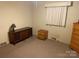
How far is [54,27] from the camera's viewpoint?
3.98 meters

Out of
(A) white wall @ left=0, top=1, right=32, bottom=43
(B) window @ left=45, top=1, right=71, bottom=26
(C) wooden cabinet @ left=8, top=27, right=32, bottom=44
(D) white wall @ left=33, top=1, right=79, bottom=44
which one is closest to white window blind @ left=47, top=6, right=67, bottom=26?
(B) window @ left=45, top=1, right=71, bottom=26

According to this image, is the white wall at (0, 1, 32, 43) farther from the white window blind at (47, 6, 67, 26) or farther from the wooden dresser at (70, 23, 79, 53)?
the wooden dresser at (70, 23, 79, 53)

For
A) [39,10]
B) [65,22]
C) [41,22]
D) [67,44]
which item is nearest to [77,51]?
Result: [67,44]

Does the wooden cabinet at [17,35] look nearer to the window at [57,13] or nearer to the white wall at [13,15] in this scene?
the white wall at [13,15]

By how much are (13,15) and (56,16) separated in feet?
6.06

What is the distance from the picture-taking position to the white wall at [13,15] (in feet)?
10.9

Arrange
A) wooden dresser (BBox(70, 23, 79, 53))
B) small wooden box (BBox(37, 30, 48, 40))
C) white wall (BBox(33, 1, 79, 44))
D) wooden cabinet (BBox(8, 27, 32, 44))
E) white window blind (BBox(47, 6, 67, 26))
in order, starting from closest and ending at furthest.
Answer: wooden dresser (BBox(70, 23, 79, 53)), white wall (BBox(33, 1, 79, 44)), wooden cabinet (BBox(8, 27, 32, 44)), white window blind (BBox(47, 6, 67, 26)), small wooden box (BBox(37, 30, 48, 40))

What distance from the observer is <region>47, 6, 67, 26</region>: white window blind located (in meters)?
3.55

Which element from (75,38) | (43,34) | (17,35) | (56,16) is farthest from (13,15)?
(75,38)

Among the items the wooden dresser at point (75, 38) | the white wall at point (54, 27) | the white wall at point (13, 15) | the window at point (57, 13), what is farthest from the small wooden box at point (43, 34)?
the wooden dresser at point (75, 38)

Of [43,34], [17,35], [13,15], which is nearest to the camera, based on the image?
[17,35]

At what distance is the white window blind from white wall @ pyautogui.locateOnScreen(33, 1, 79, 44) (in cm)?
19

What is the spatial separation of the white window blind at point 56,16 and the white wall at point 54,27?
19 centimetres

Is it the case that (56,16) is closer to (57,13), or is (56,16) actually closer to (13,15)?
(57,13)
